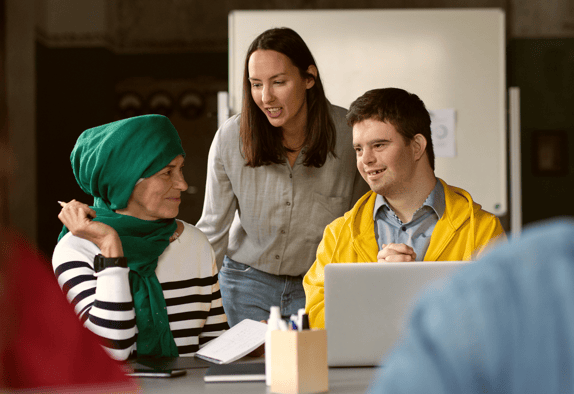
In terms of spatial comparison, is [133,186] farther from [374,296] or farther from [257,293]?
[374,296]

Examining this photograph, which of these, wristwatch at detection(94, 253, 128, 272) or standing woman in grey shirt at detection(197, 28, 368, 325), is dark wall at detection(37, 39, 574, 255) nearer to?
standing woman in grey shirt at detection(197, 28, 368, 325)

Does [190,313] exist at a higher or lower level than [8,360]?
lower

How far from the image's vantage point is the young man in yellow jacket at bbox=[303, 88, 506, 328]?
159 centimetres

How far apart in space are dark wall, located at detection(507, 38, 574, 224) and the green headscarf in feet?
11.4

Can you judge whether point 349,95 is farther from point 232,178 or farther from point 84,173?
point 84,173

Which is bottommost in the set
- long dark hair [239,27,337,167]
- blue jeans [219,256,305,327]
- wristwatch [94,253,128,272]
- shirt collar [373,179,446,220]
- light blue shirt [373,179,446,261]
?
blue jeans [219,256,305,327]

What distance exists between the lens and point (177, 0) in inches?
190

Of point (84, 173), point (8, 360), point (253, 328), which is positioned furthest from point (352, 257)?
point (8, 360)

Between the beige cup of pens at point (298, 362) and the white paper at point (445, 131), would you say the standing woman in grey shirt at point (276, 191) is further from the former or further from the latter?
the beige cup of pens at point (298, 362)

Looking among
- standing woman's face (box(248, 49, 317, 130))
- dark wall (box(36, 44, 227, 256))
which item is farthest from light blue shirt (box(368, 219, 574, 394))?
dark wall (box(36, 44, 227, 256))

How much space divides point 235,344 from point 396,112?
0.77m

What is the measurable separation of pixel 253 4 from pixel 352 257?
361cm

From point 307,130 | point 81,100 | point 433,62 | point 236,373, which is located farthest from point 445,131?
point 81,100

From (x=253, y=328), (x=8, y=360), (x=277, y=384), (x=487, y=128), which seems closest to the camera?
(x=8, y=360)
